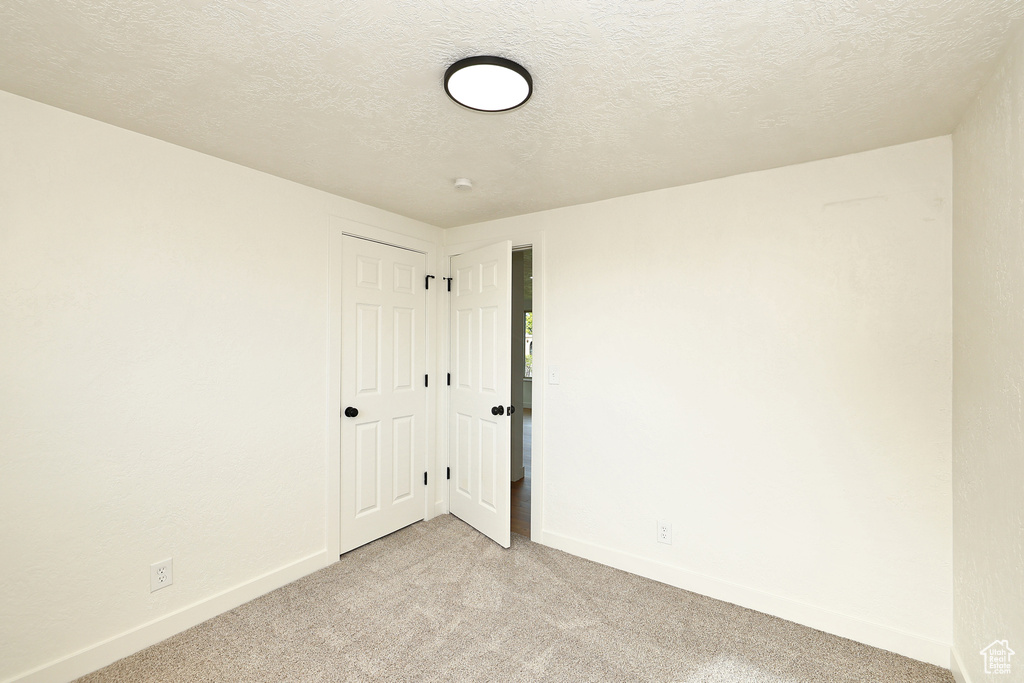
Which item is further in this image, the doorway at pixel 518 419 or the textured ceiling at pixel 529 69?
the doorway at pixel 518 419

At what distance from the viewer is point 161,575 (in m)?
2.14

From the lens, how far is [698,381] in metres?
2.61

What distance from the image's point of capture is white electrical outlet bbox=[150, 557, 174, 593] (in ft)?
6.93

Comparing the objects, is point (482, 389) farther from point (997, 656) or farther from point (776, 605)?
point (997, 656)

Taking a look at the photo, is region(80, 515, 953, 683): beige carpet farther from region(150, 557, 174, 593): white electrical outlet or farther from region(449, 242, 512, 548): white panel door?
region(449, 242, 512, 548): white panel door

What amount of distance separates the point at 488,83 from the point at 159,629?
278 cm

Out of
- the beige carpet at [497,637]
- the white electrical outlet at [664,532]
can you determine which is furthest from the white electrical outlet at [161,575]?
the white electrical outlet at [664,532]

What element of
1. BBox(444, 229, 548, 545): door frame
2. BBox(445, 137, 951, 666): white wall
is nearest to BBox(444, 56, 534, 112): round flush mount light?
BBox(445, 137, 951, 666): white wall

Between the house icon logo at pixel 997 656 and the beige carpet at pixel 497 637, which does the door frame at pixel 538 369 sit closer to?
the beige carpet at pixel 497 637

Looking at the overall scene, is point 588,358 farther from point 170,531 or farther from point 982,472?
point 170,531

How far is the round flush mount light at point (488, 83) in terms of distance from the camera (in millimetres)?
1473

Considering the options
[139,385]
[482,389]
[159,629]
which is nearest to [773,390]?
[482,389]

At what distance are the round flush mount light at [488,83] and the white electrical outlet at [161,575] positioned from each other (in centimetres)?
246

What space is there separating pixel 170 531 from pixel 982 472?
11.2ft
